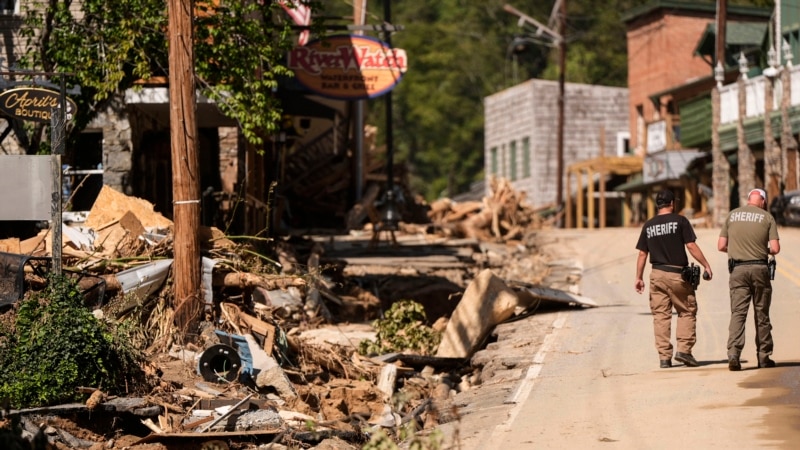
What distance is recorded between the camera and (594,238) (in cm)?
3741

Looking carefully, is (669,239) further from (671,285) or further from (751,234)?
(751,234)

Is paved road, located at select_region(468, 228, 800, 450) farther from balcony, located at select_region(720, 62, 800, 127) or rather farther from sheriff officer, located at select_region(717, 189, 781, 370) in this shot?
balcony, located at select_region(720, 62, 800, 127)

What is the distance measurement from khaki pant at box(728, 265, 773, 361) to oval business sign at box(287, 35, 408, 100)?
11326 mm

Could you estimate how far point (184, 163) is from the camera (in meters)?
16.3

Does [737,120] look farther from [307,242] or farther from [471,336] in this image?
[471,336]

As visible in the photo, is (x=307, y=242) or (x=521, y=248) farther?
(x=521, y=248)

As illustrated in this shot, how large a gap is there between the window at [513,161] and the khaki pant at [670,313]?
170ft

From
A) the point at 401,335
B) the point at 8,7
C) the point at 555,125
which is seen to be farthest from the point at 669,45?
the point at 401,335

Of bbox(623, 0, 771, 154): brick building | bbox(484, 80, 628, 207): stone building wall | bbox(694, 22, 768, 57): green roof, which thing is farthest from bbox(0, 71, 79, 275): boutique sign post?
bbox(484, 80, 628, 207): stone building wall

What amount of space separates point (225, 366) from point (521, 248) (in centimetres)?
2376

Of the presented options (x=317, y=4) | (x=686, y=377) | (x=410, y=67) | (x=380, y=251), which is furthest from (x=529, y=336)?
(x=410, y=67)

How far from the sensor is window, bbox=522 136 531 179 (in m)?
64.4

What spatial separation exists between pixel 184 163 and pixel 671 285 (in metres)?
5.85

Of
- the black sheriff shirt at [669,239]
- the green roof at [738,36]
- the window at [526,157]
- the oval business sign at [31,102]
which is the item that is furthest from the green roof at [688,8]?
the oval business sign at [31,102]
